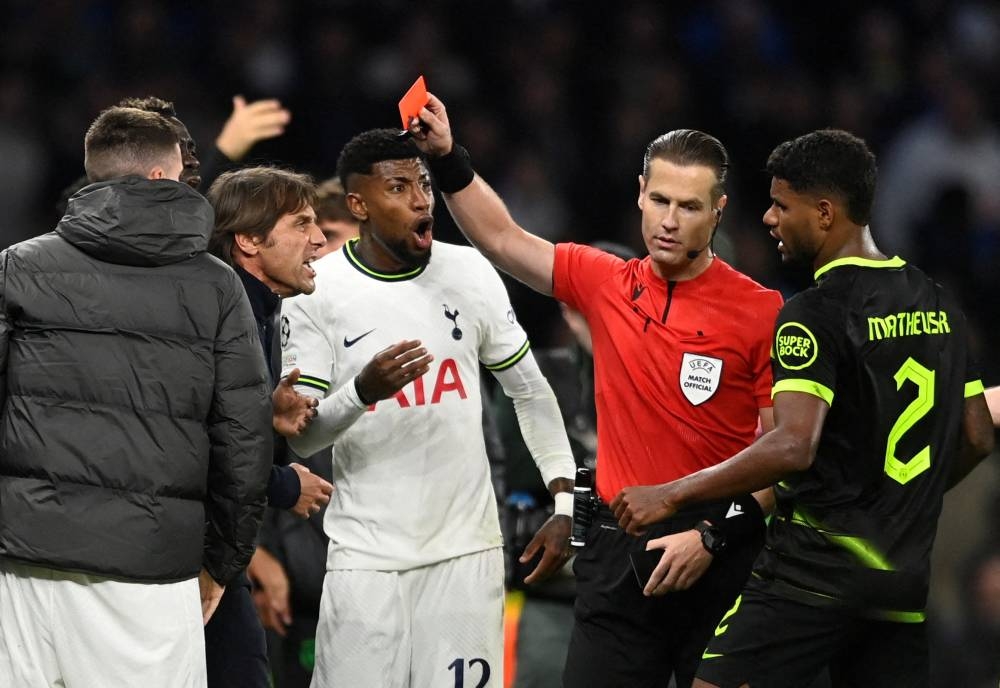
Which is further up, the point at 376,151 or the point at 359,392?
the point at 376,151

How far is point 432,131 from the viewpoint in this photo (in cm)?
425

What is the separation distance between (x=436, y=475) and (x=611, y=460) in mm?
557

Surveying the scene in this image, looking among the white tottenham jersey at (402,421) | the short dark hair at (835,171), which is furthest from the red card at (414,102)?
the short dark hair at (835,171)

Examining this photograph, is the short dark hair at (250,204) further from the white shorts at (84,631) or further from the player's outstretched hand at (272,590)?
the player's outstretched hand at (272,590)

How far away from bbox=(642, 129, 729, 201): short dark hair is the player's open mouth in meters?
0.75

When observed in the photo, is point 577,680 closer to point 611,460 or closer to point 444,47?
point 611,460

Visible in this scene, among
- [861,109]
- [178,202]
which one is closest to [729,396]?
[178,202]

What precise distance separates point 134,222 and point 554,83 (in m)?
5.92

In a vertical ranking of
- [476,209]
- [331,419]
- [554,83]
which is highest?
[554,83]

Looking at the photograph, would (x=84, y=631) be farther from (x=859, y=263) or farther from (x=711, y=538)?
(x=859, y=263)

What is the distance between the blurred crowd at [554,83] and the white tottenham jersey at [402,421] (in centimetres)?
386

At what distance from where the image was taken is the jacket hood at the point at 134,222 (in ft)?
11.7

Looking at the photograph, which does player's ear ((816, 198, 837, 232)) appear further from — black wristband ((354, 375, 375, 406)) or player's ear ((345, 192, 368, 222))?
player's ear ((345, 192, 368, 222))

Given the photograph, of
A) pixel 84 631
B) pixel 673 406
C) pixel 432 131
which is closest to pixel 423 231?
pixel 432 131
